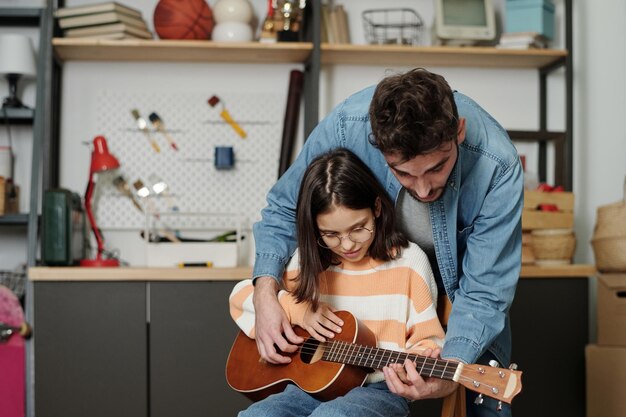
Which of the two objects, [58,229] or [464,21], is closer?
[58,229]

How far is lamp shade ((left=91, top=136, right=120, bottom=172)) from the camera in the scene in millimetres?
3000

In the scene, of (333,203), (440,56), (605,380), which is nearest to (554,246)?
(605,380)

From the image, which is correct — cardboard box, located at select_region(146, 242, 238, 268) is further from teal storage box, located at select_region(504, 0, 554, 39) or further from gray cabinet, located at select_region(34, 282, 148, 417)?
teal storage box, located at select_region(504, 0, 554, 39)

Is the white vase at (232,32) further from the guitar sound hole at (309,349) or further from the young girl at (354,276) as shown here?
the guitar sound hole at (309,349)

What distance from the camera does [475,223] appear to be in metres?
1.69

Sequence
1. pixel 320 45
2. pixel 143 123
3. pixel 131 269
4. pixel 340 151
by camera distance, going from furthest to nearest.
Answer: pixel 143 123, pixel 320 45, pixel 131 269, pixel 340 151

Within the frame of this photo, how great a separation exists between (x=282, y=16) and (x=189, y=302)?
1.10 m

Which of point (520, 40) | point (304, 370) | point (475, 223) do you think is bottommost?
point (304, 370)

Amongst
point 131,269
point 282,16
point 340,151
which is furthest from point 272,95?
point 340,151

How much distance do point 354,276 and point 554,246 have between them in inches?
49.0

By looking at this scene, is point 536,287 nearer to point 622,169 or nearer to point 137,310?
point 622,169

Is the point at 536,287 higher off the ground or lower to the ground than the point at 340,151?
lower

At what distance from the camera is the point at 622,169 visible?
3.14 meters

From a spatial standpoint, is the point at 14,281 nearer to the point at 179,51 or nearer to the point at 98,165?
the point at 98,165
